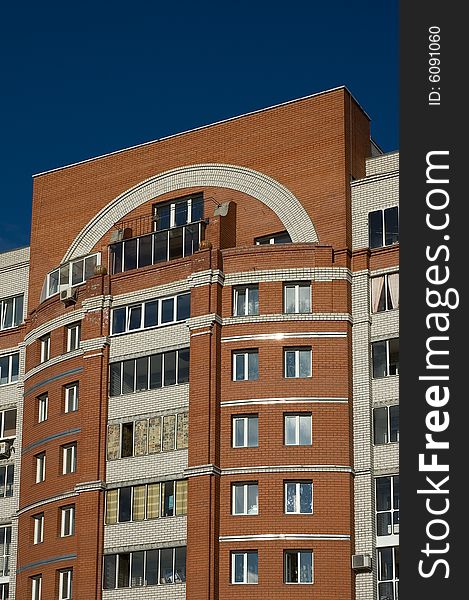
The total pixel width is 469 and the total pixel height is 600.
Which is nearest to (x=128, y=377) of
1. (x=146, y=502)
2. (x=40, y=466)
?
(x=146, y=502)

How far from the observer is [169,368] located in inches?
1784

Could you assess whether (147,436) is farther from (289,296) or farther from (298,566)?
(298,566)

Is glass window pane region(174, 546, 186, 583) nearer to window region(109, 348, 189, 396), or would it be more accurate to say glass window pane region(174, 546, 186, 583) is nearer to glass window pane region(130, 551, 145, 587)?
glass window pane region(130, 551, 145, 587)

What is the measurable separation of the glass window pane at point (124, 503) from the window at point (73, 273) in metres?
8.88

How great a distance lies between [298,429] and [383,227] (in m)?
7.89

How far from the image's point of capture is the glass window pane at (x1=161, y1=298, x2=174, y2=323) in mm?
45875

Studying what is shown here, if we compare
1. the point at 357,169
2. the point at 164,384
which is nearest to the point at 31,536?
the point at 164,384

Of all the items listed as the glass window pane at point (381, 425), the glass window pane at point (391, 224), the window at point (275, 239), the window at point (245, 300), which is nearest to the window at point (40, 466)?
the window at point (245, 300)

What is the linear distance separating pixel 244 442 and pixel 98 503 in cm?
568

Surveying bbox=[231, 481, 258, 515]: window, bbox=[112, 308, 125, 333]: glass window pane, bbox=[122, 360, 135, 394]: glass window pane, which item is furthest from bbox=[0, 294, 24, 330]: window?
bbox=[231, 481, 258, 515]: window

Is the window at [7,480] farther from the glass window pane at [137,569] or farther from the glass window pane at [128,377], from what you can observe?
the glass window pane at [137,569]

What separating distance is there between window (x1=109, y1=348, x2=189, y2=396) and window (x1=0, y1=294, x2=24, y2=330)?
28.9ft

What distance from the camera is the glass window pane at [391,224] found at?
45.1 meters

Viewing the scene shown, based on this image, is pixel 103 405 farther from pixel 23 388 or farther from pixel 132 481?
pixel 23 388
